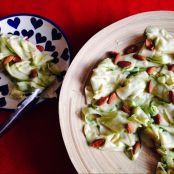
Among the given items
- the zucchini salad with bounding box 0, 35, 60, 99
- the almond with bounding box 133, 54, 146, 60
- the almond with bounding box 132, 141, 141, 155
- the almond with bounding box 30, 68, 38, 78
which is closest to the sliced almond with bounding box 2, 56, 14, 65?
the zucchini salad with bounding box 0, 35, 60, 99

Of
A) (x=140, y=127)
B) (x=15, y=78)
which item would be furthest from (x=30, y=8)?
(x=140, y=127)

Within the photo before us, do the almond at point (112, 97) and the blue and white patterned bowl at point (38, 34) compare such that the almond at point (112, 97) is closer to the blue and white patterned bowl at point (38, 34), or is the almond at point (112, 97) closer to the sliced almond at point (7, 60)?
the blue and white patterned bowl at point (38, 34)

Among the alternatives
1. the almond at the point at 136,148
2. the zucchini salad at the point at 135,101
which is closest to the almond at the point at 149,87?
the zucchini salad at the point at 135,101

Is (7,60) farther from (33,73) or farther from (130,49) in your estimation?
(130,49)

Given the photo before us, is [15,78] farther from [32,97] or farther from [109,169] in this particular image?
[109,169]

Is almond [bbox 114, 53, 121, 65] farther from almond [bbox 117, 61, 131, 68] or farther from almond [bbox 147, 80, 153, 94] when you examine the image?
almond [bbox 147, 80, 153, 94]

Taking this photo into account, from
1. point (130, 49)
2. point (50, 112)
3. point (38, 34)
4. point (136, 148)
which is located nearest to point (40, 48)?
point (38, 34)
